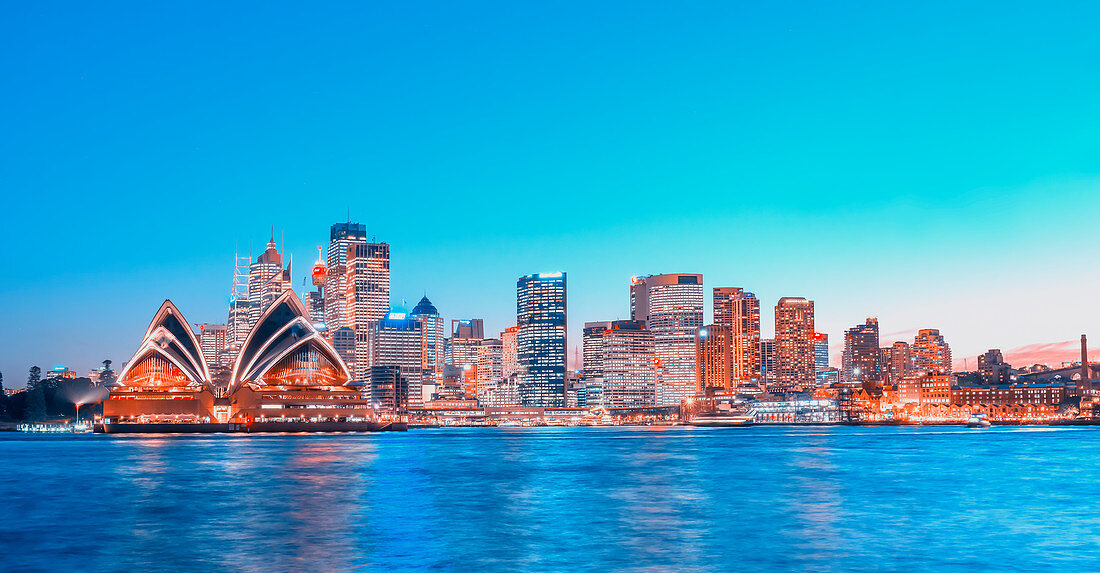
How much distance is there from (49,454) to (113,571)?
231 ft

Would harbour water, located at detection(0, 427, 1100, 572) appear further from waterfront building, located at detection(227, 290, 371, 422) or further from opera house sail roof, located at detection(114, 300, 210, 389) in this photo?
opera house sail roof, located at detection(114, 300, 210, 389)

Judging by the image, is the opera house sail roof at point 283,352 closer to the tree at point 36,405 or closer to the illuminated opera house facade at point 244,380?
the illuminated opera house facade at point 244,380

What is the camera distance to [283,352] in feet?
476

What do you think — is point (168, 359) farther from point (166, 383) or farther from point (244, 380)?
point (244, 380)

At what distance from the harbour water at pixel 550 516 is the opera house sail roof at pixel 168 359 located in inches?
3084

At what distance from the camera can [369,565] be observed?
27031 mm

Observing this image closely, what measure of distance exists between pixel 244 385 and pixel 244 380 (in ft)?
2.26

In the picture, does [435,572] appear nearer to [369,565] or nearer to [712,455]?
[369,565]

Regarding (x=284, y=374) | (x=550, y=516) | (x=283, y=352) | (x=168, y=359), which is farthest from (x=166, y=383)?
(x=550, y=516)

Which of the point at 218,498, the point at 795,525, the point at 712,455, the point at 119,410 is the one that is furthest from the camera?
the point at 119,410

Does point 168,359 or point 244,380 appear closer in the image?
point 244,380

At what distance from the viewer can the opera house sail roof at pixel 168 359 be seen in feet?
486

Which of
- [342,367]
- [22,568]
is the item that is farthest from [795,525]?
[342,367]

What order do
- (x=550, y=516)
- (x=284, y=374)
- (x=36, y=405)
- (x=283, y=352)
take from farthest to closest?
(x=36, y=405) < (x=284, y=374) < (x=283, y=352) < (x=550, y=516)
